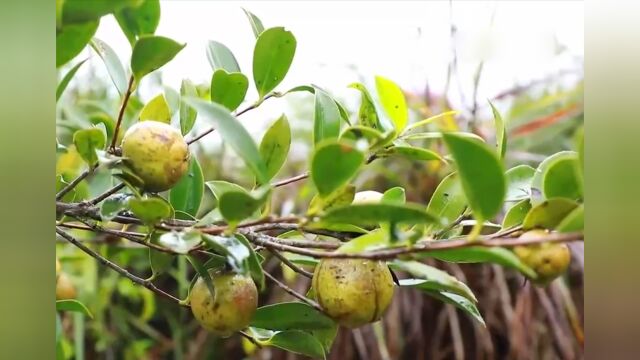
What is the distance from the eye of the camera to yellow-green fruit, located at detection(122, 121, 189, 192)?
1.07 ft

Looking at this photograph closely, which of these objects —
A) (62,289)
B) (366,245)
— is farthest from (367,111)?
(62,289)

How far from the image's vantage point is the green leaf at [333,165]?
0.30 meters

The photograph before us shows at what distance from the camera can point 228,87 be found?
40 cm

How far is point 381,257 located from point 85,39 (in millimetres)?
162

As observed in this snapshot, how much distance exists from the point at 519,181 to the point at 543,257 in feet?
0.31

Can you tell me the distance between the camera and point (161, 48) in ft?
1.07

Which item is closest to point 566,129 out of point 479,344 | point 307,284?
point 479,344

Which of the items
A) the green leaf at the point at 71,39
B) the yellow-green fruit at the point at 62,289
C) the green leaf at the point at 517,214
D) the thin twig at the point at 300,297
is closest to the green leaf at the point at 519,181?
the green leaf at the point at 517,214

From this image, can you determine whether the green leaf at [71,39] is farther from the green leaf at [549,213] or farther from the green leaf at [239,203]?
the green leaf at [549,213]

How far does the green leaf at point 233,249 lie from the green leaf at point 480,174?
0.32ft

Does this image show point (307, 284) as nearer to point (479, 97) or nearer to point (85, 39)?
point (479, 97)

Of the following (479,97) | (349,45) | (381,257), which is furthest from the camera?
(479,97)

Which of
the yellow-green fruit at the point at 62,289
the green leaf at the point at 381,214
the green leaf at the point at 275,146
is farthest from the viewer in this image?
the yellow-green fruit at the point at 62,289
